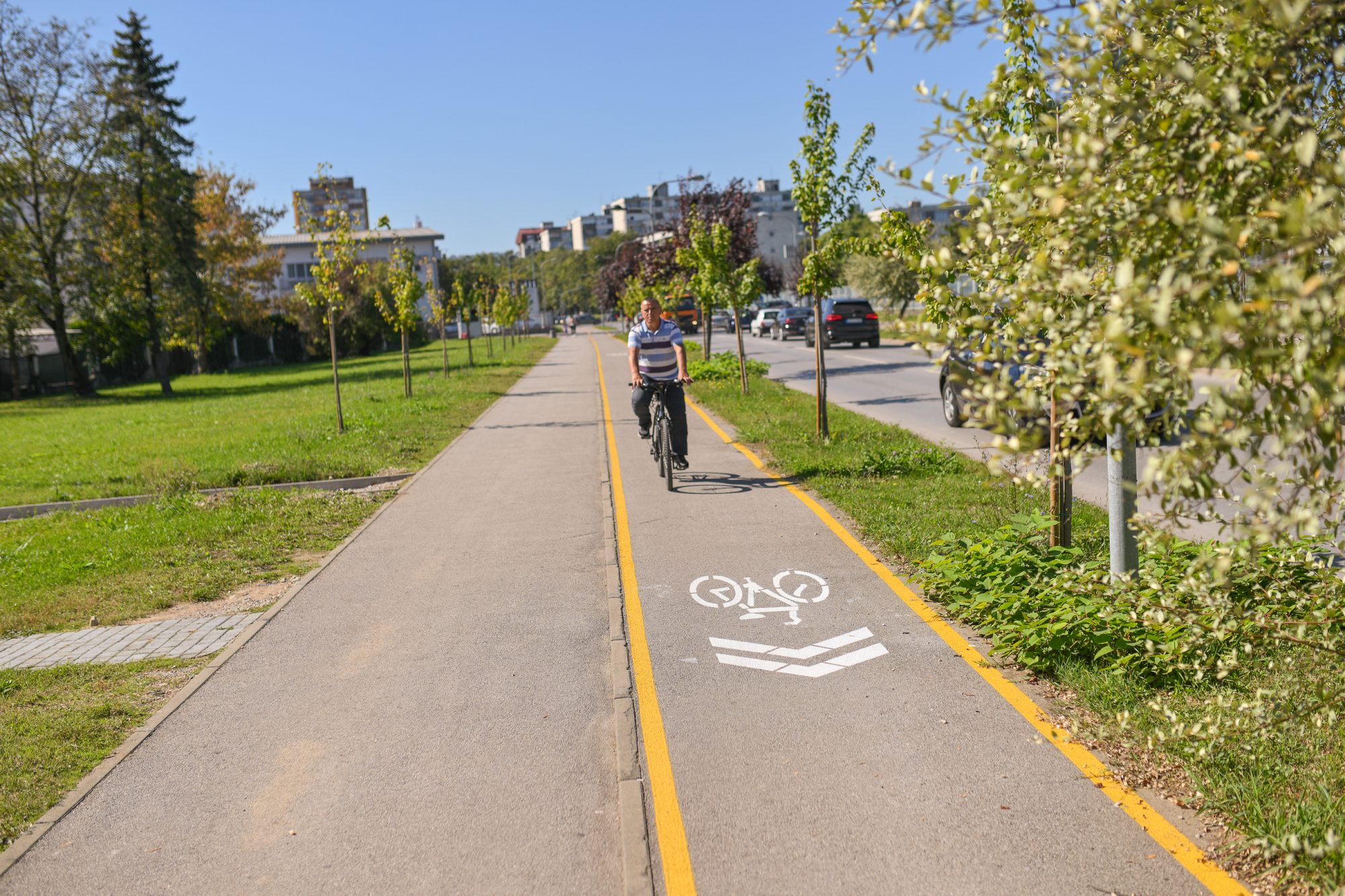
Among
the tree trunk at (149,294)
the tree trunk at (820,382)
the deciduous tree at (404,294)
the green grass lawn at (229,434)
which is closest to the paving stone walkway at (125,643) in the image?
the green grass lawn at (229,434)

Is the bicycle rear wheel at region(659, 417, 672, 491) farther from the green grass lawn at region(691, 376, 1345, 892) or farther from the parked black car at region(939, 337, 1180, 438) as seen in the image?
the parked black car at region(939, 337, 1180, 438)

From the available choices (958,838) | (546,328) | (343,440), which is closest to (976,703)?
(958,838)

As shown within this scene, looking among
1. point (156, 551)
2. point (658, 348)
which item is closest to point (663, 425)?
point (658, 348)

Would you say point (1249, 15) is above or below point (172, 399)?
above

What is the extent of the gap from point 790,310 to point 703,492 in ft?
140

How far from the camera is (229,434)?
20.9 m

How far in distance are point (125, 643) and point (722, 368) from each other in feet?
73.1

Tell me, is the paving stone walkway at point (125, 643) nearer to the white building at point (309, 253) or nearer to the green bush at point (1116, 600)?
the green bush at point (1116, 600)

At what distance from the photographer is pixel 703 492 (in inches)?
451

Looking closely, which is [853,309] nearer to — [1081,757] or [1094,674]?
[1094,674]

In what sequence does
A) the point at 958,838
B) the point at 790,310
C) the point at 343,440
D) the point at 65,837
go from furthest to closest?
the point at 790,310 → the point at 343,440 → the point at 65,837 → the point at 958,838

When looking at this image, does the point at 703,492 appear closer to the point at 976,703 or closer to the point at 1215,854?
the point at 976,703

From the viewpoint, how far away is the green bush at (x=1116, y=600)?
12.7 ft

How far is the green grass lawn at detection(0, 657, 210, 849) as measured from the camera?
188 inches
